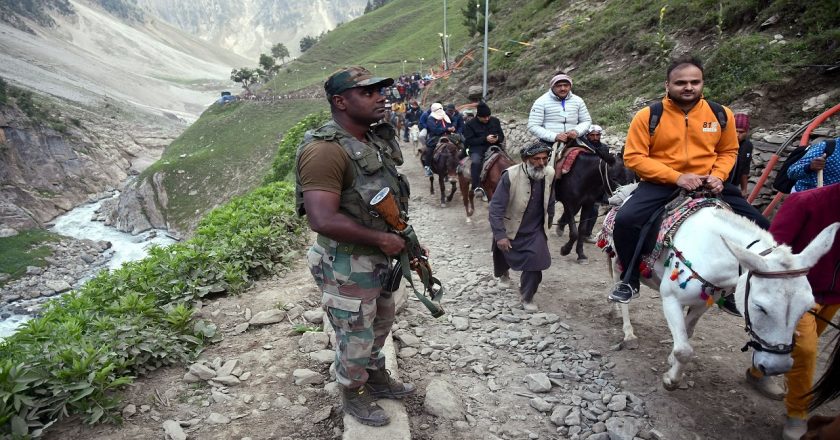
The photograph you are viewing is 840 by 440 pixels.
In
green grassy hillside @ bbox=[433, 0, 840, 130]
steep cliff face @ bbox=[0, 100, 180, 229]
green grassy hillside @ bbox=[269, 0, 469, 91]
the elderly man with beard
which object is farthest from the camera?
green grassy hillside @ bbox=[269, 0, 469, 91]

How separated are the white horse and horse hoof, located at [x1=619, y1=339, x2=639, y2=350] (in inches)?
21.9

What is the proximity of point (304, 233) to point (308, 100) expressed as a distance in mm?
47867

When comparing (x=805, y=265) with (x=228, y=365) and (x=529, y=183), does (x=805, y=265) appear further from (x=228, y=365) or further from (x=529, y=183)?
(x=228, y=365)

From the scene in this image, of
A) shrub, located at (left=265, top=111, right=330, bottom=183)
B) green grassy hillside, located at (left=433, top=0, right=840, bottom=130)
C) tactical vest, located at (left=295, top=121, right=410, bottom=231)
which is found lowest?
shrub, located at (left=265, top=111, right=330, bottom=183)

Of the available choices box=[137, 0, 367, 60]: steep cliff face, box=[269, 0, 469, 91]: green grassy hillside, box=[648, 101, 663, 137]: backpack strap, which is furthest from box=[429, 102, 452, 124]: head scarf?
box=[137, 0, 367, 60]: steep cliff face

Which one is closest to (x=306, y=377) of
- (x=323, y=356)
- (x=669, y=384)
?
(x=323, y=356)

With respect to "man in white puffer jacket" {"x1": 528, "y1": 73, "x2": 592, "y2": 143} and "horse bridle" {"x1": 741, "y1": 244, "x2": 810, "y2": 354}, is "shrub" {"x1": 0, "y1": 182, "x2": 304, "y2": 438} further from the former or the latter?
"man in white puffer jacket" {"x1": 528, "y1": 73, "x2": 592, "y2": 143}

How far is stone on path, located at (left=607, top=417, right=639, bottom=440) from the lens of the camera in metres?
3.12

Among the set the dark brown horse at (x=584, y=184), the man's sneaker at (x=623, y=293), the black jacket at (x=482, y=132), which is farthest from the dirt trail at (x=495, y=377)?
the black jacket at (x=482, y=132)

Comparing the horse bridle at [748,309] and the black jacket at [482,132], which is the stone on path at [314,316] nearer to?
the horse bridle at [748,309]

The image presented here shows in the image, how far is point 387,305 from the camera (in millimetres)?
3043

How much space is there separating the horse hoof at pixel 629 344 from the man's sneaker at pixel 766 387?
2.92 feet

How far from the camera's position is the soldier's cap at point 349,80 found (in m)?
2.54

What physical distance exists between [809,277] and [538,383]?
6.70 feet
